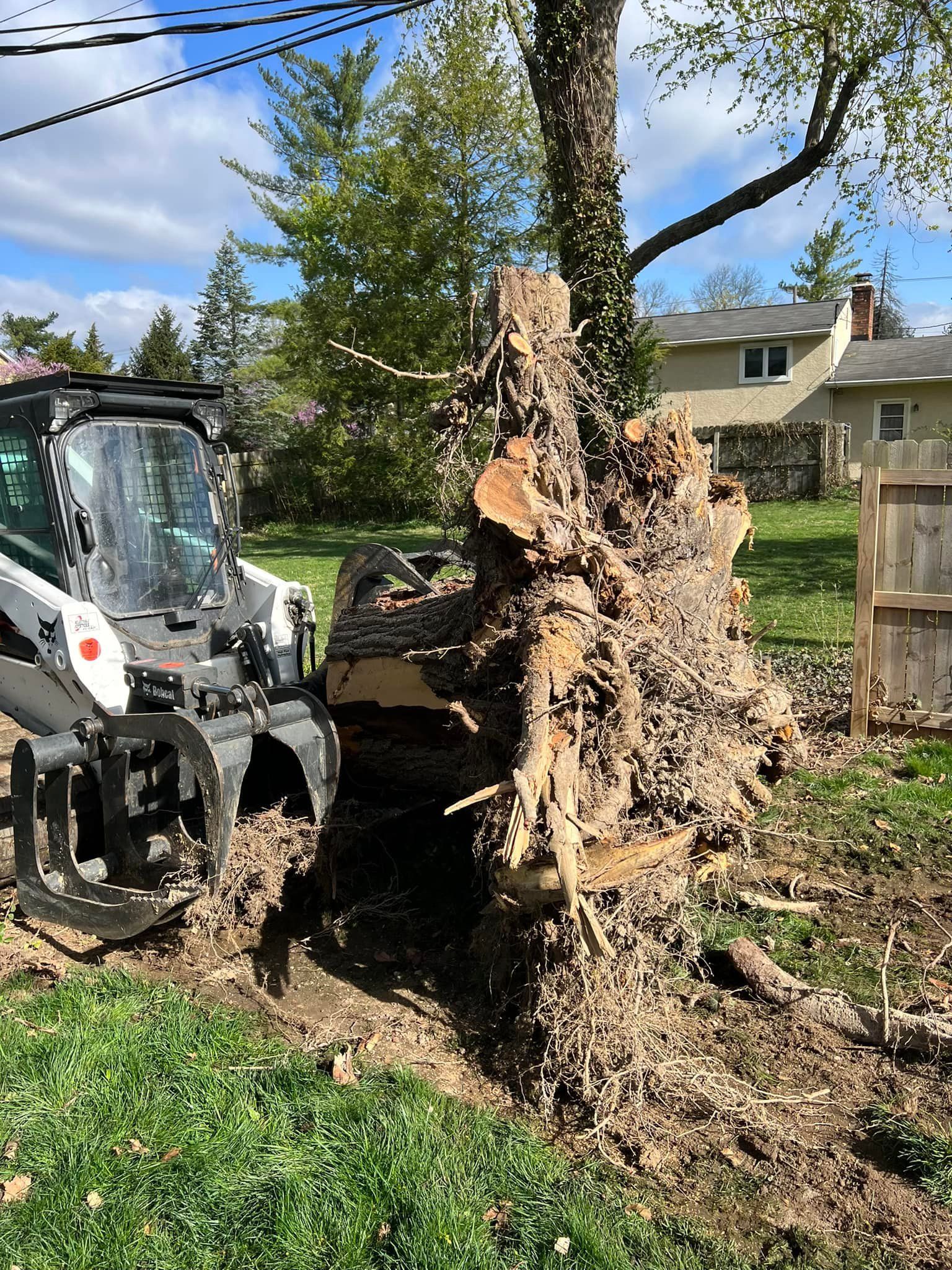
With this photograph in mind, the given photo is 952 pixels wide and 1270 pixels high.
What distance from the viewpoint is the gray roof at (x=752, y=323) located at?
26.7m

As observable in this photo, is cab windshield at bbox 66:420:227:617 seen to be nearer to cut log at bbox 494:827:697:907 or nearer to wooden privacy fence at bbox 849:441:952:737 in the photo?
cut log at bbox 494:827:697:907

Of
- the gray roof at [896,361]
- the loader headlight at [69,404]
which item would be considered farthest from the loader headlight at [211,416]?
the gray roof at [896,361]

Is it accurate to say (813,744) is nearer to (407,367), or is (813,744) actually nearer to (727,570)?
(727,570)

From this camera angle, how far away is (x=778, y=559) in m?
13.9

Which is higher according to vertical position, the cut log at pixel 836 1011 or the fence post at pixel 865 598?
the fence post at pixel 865 598

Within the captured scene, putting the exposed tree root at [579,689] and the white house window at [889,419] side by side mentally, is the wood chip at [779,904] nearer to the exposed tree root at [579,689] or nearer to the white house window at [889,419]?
the exposed tree root at [579,689]

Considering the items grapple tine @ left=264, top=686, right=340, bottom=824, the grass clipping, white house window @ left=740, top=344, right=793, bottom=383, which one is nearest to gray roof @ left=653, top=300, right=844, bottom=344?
white house window @ left=740, top=344, right=793, bottom=383

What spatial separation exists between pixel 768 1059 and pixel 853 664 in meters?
3.87

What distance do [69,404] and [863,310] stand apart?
32.6m

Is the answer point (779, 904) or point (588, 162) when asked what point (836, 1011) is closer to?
point (779, 904)

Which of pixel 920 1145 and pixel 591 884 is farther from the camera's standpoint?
pixel 591 884

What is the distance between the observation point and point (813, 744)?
265 inches

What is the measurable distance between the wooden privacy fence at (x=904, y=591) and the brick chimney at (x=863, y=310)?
1111 inches

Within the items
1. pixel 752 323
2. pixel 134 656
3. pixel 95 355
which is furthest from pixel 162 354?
pixel 134 656
